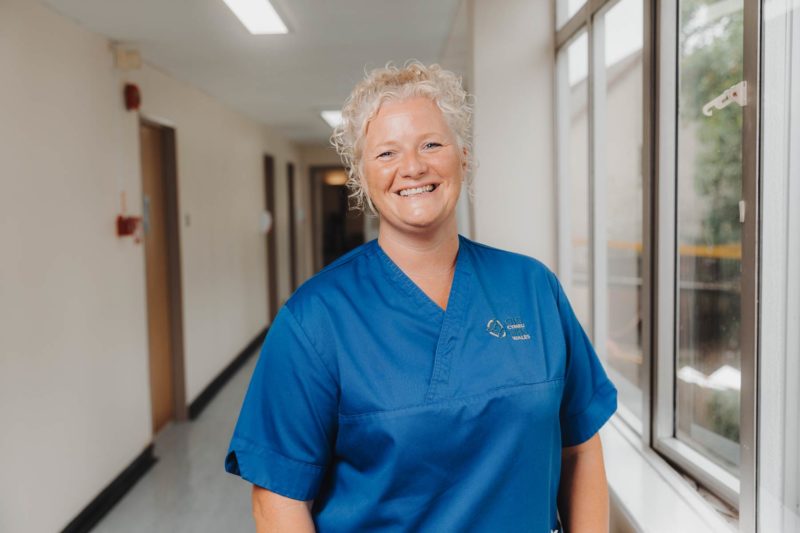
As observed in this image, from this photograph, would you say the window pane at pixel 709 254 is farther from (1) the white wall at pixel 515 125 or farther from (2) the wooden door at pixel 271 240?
(2) the wooden door at pixel 271 240

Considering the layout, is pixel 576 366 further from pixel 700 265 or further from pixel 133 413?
pixel 133 413

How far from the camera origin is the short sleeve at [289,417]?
1015 millimetres

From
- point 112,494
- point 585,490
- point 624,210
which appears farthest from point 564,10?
point 624,210

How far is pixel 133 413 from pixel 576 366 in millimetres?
2761

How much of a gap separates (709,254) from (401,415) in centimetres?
144

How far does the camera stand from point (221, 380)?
16.2 ft

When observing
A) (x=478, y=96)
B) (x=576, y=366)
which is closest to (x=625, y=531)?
(x=576, y=366)

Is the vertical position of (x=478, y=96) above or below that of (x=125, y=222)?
above

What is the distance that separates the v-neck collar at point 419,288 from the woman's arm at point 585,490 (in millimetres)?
365

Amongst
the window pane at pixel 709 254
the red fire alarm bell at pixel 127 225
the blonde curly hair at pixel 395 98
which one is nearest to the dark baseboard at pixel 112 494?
the red fire alarm bell at pixel 127 225

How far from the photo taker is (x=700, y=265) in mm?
2051

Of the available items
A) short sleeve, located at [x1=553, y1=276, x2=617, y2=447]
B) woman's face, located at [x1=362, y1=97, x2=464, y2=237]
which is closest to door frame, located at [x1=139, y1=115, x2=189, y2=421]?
woman's face, located at [x1=362, y1=97, x2=464, y2=237]

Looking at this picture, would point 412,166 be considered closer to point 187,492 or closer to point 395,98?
point 395,98

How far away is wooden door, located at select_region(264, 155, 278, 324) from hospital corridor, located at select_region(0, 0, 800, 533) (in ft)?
5.21
